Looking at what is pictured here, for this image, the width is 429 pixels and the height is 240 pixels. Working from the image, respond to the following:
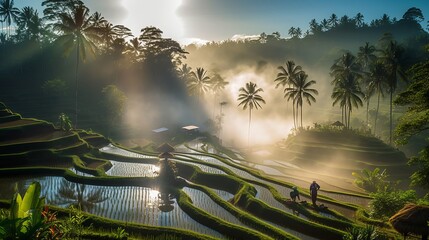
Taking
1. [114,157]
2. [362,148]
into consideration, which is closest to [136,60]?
[114,157]

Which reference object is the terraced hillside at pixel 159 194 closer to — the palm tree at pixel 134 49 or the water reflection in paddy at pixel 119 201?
the water reflection in paddy at pixel 119 201

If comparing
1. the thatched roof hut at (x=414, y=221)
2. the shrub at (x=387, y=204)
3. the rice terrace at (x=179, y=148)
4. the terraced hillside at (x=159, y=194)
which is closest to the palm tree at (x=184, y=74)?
the rice terrace at (x=179, y=148)

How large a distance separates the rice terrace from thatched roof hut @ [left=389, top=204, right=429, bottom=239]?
6 centimetres

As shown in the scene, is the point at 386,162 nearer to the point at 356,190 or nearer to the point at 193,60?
the point at 356,190

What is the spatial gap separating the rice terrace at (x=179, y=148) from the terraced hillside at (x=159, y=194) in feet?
0.36

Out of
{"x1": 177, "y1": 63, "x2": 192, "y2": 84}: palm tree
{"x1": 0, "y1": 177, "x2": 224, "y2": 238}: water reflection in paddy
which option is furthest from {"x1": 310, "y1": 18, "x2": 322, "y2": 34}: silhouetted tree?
{"x1": 0, "y1": 177, "x2": 224, "y2": 238}: water reflection in paddy

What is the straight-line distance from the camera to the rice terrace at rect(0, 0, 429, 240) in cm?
1622

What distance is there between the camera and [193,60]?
190125mm

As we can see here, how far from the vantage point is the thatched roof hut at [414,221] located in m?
13.2

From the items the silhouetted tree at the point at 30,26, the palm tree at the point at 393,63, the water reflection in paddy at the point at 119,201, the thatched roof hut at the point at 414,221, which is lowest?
the water reflection in paddy at the point at 119,201

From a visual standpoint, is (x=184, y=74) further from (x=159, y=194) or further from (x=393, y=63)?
(x=159, y=194)

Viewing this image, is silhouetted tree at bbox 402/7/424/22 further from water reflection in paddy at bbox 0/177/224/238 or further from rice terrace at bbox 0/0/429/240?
water reflection in paddy at bbox 0/177/224/238

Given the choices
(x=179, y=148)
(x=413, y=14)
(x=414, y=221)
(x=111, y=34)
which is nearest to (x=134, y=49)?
(x=111, y=34)

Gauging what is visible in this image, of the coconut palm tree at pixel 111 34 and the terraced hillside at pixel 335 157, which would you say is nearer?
the terraced hillside at pixel 335 157
